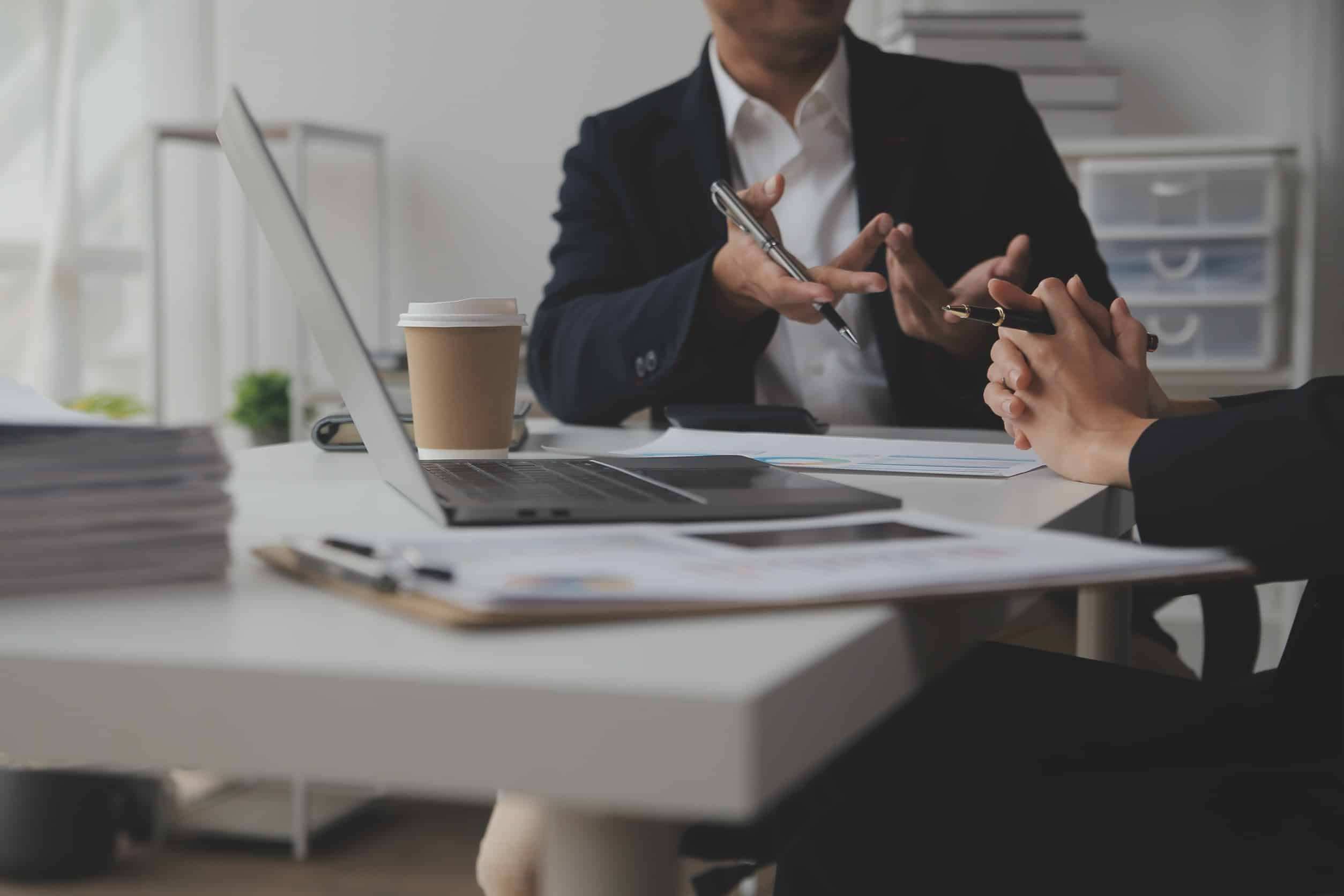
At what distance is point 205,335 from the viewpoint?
123 inches

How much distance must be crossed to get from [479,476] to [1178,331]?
1.80m

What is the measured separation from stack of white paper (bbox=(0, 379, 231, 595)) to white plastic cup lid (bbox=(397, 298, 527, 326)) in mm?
407

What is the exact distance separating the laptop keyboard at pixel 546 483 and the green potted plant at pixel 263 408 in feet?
6.33

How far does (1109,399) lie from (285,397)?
7.14ft

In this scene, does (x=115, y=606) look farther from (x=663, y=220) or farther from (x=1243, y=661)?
(x=663, y=220)

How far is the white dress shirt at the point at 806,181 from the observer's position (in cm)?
150

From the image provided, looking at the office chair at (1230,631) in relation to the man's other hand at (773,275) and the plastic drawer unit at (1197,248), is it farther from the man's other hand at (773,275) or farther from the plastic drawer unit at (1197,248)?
the plastic drawer unit at (1197,248)

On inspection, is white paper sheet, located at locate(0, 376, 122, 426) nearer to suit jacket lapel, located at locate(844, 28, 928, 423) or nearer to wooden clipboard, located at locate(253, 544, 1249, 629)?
wooden clipboard, located at locate(253, 544, 1249, 629)

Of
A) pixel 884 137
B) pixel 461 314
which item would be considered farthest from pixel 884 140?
pixel 461 314

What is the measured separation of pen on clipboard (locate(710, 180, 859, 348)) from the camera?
987 mm

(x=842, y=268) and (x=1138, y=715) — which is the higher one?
(x=842, y=268)

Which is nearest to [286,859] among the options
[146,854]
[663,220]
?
[146,854]

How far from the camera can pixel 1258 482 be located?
1.98 feet

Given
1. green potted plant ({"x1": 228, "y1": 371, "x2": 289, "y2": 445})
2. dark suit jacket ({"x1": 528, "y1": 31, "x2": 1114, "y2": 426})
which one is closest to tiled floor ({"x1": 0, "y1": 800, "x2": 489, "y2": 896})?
green potted plant ({"x1": 228, "y1": 371, "x2": 289, "y2": 445})
